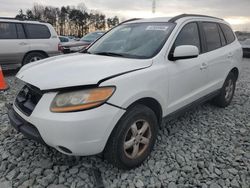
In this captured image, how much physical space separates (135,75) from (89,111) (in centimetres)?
64

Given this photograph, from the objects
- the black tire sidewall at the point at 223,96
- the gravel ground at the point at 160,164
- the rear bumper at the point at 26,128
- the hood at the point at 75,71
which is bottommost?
the gravel ground at the point at 160,164

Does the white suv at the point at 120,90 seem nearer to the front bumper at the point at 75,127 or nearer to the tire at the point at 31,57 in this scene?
the front bumper at the point at 75,127

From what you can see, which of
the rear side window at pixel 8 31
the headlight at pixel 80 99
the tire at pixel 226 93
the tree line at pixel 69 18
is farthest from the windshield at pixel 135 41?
the tree line at pixel 69 18

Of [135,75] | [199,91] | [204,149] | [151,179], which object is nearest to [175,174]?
[151,179]

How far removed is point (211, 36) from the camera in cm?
394

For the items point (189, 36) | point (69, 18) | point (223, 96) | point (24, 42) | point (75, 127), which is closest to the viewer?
point (75, 127)

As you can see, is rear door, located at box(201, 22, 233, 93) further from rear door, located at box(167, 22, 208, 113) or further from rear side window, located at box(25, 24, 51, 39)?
rear side window, located at box(25, 24, 51, 39)

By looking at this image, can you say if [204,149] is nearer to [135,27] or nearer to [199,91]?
[199,91]

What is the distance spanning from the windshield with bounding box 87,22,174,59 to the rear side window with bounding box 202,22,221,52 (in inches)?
37.8

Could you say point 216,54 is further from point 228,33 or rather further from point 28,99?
point 28,99

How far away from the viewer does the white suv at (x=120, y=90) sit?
6.82 ft

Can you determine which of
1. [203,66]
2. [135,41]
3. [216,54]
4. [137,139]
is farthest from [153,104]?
[216,54]

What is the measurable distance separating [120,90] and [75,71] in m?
0.51

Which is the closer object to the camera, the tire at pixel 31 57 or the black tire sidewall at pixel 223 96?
the black tire sidewall at pixel 223 96
